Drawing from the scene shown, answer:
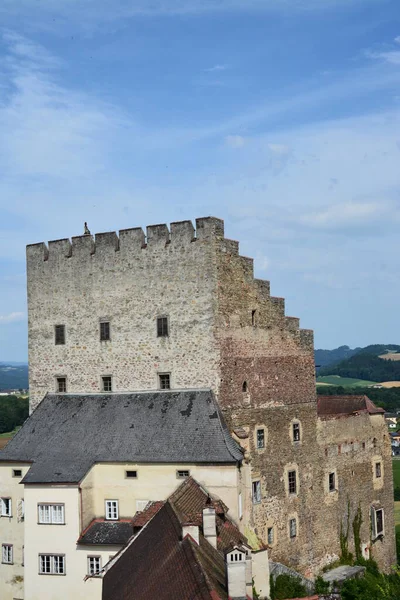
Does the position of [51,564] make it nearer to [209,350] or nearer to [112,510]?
[112,510]

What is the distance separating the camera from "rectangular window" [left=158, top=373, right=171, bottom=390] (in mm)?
38938

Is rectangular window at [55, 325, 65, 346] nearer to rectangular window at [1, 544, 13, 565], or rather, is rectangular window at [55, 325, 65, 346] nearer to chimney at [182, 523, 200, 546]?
rectangular window at [1, 544, 13, 565]

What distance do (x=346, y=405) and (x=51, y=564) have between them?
23988 millimetres

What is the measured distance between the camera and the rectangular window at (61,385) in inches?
1651

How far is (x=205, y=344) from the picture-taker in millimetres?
37844

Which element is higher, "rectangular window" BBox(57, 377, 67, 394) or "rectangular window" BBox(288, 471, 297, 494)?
"rectangular window" BBox(57, 377, 67, 394)

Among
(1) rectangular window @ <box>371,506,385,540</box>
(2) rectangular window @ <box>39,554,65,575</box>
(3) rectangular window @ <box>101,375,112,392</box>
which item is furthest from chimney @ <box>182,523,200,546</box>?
(1) rectangular window @ <box>371,506,385,540</box>

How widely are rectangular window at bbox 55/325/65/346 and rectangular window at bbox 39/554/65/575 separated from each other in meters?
11.0

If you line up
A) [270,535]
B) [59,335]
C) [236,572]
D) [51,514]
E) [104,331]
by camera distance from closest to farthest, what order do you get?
[236,572], [51,514], [270,535], [104,331], [59,335]

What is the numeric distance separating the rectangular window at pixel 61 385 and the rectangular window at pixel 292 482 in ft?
39.4

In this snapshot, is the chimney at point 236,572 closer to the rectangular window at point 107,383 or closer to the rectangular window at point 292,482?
the rectangular window at point 107,383

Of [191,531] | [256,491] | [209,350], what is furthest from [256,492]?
[191,531]

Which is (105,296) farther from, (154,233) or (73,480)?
→ (73,480)

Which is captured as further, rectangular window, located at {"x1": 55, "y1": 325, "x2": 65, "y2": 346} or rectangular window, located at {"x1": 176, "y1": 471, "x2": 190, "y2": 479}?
rectangular window, located at {"x1": 55, "y1": 325, "x2": 65, "y2": 346}
